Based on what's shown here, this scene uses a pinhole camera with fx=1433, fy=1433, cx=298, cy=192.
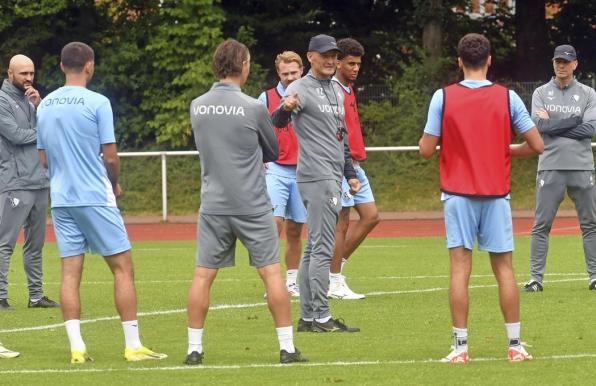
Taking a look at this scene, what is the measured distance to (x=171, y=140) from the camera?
3369 cm

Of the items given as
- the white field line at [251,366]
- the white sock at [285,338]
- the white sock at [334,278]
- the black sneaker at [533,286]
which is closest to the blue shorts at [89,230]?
the white field line at [251,366]

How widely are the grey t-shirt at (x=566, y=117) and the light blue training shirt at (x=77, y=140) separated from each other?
5.63m

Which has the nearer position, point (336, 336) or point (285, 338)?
point (285, 338)

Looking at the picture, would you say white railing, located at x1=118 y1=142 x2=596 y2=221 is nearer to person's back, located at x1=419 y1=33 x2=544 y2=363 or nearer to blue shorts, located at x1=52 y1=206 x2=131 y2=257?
blue shorts, located at x1=52 y1=206 x2=131 y2=257

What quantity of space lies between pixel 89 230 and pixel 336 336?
85.8 inches

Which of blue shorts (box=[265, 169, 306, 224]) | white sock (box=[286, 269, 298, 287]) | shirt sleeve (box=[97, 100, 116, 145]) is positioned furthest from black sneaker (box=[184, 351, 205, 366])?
white sock (box=[286, 269, 298, 287])

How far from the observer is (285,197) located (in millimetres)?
13617

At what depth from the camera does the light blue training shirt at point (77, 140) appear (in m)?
9.73

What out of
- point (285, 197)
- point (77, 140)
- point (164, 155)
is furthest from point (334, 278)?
point (164, 155)

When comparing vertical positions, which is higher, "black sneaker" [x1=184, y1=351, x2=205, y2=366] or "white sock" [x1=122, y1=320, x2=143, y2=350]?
"white sock" [x1=122, y1=320, x2=143, y2=350]

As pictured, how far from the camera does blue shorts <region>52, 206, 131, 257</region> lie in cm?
980

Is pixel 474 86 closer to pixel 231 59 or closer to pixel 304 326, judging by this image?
pixel 231 59

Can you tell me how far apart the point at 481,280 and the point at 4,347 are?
21.1 feet

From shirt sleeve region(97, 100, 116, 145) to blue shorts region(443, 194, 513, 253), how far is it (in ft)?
7.61
